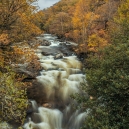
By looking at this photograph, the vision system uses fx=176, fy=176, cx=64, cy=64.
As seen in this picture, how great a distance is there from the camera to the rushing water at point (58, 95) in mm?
15352

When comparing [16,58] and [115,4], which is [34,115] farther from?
[115,4]

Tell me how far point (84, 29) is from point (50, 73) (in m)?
16.9

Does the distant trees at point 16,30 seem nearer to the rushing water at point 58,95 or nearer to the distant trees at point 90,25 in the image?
the rushing water at point 58,95

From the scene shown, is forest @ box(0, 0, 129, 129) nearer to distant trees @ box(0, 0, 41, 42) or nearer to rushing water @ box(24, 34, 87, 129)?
distant trees @ box(0, 0, 41, 42)

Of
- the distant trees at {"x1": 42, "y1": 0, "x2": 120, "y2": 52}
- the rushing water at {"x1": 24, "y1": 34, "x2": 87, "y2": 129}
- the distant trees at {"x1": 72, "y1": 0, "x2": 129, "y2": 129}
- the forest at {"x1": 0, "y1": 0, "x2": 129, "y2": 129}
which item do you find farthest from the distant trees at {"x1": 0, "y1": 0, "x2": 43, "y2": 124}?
the distant trees at {"x1": 42, "y1": 0, "x2": 120, "y2": 52}

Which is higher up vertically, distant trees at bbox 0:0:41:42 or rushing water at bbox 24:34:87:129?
distant trees at bbox 0:0:41:42

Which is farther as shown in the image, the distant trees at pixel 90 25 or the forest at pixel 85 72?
the distant trees at pixel 90 25

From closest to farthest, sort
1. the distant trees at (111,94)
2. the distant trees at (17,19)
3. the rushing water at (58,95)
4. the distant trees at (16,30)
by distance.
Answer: the distant trees at (111,94)
the distant trees at (16,30)
the distant trees at (17,19)
the rushing water at (58,95)

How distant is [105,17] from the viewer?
41062mm

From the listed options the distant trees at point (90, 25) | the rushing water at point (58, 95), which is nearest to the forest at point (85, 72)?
the rushing water at point (58, 95)

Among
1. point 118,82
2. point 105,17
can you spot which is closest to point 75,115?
point 118,82

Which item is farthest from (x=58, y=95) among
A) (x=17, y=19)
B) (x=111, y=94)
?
(x=111, y=94)

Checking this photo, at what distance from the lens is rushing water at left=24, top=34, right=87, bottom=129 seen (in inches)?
604

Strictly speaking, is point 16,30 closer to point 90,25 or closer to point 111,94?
point 111,94
